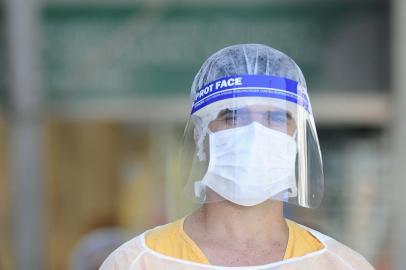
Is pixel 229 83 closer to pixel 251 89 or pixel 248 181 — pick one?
pixel 251 89

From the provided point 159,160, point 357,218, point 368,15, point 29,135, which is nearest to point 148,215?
point 159,160

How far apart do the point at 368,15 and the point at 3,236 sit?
8.80 feet

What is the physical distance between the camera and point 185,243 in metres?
2.54

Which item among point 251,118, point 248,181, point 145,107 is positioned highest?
point 251,118

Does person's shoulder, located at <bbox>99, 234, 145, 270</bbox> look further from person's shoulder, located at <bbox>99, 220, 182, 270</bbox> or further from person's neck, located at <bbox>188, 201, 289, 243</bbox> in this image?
person's neck, located at <bbox>188, 201, 289, 243</bbox>

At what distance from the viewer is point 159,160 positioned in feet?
21.8

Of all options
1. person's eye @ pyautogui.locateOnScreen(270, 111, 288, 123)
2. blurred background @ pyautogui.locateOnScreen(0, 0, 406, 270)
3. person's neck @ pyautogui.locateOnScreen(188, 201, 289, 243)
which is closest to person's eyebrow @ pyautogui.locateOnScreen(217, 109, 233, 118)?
person's eye @ pyautogui.locateOnScreen(270, 111, 288, 123)

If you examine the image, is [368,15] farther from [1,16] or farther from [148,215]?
[1,16]

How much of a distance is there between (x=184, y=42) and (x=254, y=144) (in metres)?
4.11

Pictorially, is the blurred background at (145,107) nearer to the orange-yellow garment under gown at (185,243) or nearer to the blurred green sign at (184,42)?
the blurred green sign at (184,42)

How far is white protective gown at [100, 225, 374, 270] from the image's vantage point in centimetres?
249

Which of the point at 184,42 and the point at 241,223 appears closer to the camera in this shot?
the point at 241,223

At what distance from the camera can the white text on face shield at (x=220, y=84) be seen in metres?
2.59

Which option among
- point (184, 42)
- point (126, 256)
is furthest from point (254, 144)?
point (184, 42)
